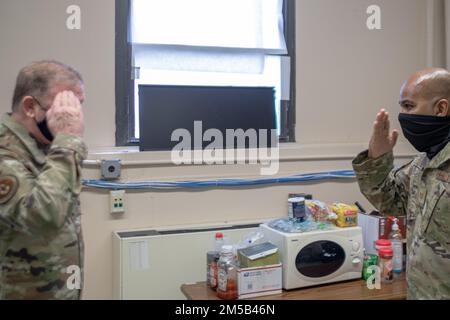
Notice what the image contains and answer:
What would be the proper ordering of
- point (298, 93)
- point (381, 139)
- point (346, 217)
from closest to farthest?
1. point (381, 139)
2. point (346, 217)
3. point (298, 93)

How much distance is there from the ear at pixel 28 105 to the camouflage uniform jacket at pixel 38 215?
0.05m

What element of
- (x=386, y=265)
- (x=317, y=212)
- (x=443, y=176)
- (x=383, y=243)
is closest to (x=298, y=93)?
(x=317, y=212)

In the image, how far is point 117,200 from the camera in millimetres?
2305

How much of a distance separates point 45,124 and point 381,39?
2379 mm

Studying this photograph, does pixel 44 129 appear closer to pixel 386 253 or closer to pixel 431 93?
pixel 431 93

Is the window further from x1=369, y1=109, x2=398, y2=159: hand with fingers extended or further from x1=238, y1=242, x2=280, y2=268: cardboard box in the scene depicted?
x1=369, y1=109, x2=398, y2=159: hand with fingers extended

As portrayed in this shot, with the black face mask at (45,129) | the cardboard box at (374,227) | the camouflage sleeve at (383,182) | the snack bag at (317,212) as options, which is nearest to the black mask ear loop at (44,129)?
the black face mask at (45,129)

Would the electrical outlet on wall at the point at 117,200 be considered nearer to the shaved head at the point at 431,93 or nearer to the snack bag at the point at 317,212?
the snack bag at the point at 317,212

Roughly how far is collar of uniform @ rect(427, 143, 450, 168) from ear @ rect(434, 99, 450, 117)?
109 millimetres

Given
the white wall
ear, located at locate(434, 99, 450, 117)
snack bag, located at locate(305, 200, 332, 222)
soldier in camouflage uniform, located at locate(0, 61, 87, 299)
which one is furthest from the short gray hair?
snack bag, located at locate(305, 200, 332, 222)

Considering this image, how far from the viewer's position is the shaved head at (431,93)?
151 centimetres

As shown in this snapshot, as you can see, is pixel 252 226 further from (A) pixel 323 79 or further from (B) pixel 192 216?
(A) pixel 323 79

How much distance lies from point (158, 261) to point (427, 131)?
4.70 feet

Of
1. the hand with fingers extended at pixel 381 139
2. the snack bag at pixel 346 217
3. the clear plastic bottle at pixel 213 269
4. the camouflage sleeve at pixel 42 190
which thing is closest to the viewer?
the camouflage sleeve at pixel 42 190
